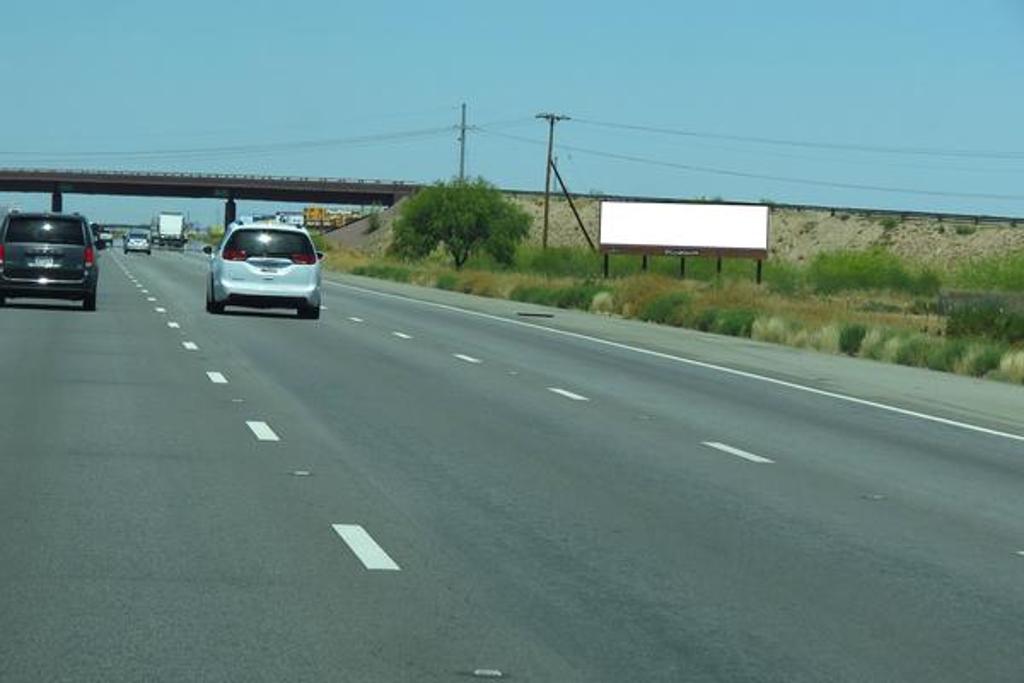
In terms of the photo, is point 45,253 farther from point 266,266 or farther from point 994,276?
point 994,276

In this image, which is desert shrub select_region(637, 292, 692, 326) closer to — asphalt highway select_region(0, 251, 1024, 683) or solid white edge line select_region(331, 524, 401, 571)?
asphalt highway select_region(0, 251, 1024, 683)

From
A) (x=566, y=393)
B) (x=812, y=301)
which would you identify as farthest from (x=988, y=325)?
(x=812, y=301)

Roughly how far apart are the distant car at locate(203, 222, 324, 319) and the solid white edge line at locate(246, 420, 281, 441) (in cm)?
2119

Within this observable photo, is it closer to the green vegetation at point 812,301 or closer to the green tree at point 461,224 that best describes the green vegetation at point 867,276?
the green vegetation at point 812,301

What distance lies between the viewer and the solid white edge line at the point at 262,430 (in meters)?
17.8

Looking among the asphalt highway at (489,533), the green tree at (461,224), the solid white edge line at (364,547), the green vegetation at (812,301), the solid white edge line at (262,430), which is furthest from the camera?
the green tree at (461,224)

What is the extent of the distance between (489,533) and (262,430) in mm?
6383

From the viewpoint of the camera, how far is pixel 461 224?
383ft

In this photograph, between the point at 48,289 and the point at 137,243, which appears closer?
the point at 48,289

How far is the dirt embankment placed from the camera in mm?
160250

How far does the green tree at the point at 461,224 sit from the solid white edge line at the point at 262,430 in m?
97.3

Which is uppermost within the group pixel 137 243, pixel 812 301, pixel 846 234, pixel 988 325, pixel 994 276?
pixel 988 325

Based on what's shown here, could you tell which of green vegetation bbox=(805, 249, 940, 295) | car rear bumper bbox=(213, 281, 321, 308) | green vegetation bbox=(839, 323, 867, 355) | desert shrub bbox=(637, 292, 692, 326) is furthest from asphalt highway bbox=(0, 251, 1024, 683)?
green vegetation bbox=(805, 249, 940, 295)

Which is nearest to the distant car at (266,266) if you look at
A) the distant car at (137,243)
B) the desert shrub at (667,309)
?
the desert shrub at (667,309)
